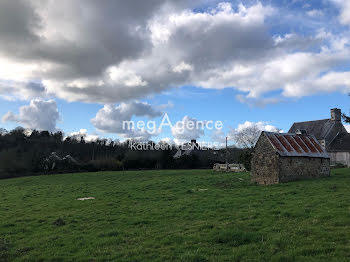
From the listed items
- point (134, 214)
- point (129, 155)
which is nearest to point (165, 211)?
point (134, 214)

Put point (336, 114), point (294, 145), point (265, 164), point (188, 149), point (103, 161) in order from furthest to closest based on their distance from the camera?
point (188, 149) → point (103, 161) → point (336, 114) → point (294, 145) → point (265, 164)

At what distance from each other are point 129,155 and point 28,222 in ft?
158

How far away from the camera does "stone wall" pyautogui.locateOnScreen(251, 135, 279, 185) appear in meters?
26.8

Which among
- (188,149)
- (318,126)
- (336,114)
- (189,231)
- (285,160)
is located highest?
(336,114)

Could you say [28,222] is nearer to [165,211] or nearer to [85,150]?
[165,211]

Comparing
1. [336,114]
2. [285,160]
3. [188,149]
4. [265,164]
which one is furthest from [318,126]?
[188,149]

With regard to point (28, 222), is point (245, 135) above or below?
above

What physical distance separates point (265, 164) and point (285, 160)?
5.96 ft

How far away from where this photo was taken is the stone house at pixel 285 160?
26.7 m

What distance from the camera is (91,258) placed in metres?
8.76

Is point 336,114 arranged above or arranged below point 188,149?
above

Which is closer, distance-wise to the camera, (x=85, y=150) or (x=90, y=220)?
(x=90, y=220)

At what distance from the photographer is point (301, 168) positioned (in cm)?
2764

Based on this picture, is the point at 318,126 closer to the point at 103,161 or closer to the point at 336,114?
the point at 336,114
